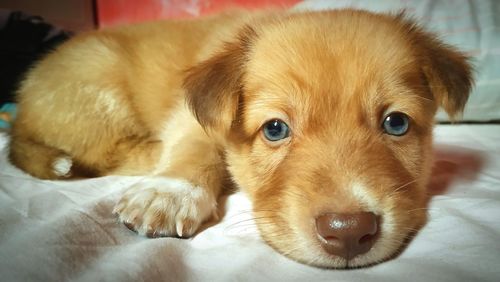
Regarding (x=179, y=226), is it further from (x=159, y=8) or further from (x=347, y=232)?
(x=159, y=8)

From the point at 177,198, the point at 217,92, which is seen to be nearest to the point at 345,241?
the point at 177,198

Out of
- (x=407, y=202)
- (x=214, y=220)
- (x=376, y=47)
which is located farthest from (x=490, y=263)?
(x=214, y=220)

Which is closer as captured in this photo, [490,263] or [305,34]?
[490,263]

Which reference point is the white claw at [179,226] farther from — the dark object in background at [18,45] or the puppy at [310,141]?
the dark object in background at [18,45]

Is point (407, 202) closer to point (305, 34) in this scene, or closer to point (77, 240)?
point (305, 34)

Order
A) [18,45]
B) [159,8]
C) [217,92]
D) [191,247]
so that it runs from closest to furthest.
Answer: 1. [191,247]
2. [217,92]
3. [18,45]
4. [159,8]
